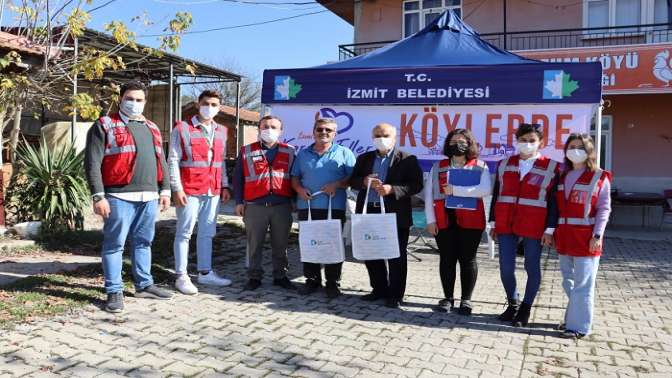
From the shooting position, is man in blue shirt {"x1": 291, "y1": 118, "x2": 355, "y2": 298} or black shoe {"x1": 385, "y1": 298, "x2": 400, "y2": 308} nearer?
black shoe {"x1": 385, "y1": 298, "x2": 400, "y2": 308}

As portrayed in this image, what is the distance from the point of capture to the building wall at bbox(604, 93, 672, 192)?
13859mm

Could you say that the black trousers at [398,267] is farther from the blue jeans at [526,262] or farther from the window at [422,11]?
the window at [422,11]

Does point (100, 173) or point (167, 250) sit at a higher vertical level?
point (100, 173)

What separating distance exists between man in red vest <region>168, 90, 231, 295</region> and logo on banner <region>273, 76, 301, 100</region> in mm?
1659

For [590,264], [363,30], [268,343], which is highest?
[363,30]

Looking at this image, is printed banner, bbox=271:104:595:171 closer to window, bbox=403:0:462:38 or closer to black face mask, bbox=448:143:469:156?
black face mask, bbox=448:143:469:156

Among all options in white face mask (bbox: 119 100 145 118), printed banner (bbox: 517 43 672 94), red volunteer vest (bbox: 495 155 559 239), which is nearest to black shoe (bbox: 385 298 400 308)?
red volunteer vest (bbox: 495 155 559 239)

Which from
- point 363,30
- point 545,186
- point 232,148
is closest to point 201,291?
point 545,186

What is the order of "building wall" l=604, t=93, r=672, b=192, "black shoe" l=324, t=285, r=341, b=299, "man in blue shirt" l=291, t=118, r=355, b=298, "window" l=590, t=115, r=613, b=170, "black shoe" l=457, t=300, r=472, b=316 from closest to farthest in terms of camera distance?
"black shoe" l=457, t=300, r=472, b=316, "man in blue shirt" l=291, t=118, r=355, b=298, "black shoe" l=324, t=285, r=341, b=299, "building wall" l=604, t=93, r=672, b=192, "window" l=590, t=115, r=613, b=170

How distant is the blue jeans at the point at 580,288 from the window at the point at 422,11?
13.4 meters

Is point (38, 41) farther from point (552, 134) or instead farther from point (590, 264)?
point (590, 264)

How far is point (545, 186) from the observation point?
14.6 ft

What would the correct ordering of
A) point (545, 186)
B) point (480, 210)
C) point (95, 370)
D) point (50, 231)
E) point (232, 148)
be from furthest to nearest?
point (232, 148)
point (50, 231)
point (480, 210)
point (545, 186)
point (95, 370)

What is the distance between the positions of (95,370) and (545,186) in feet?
11.5
